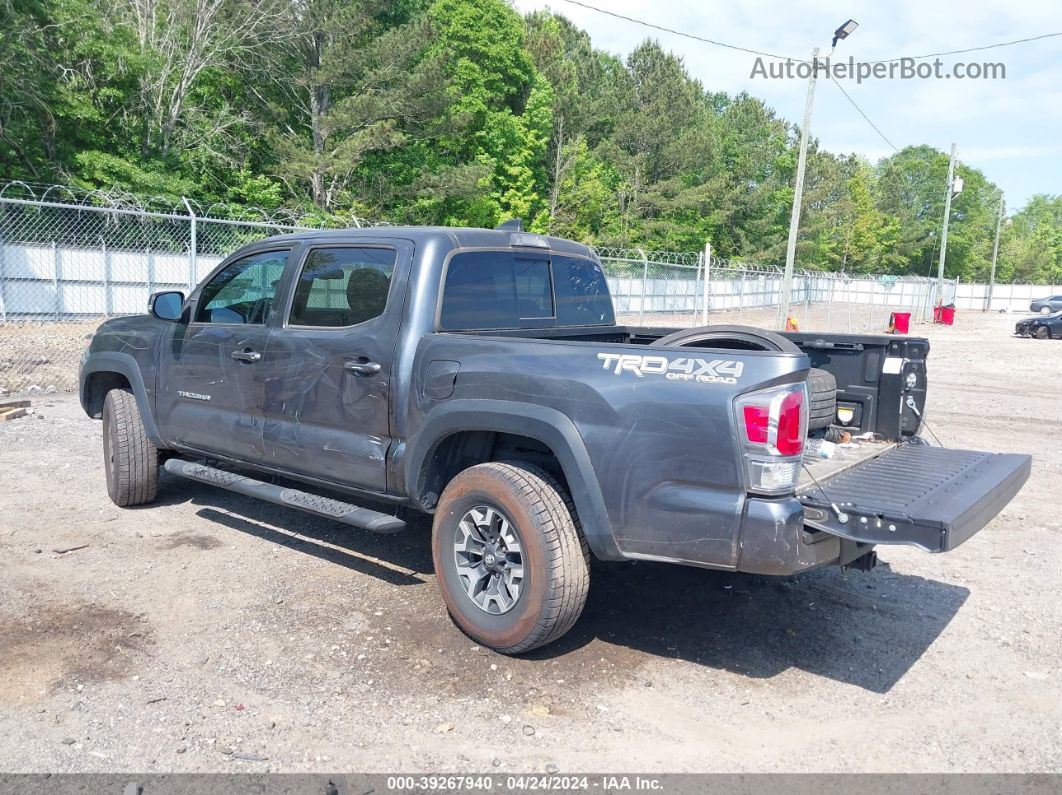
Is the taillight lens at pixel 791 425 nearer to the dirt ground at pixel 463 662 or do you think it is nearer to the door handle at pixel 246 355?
the dirt ground at pixel 463 662

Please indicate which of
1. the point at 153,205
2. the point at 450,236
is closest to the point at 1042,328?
the point at 153,205

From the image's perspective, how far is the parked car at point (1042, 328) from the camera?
30156 millimetres

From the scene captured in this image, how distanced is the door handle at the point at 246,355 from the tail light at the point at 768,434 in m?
2.97

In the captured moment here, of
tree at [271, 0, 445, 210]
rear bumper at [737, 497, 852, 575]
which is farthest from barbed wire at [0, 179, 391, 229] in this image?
rear bumper at [737, 497, 852, 575]

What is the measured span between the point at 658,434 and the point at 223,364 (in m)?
3.04

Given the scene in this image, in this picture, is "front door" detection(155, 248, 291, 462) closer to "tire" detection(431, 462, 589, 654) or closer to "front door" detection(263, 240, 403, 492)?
"front door" detection(263, 240, 403, 492)

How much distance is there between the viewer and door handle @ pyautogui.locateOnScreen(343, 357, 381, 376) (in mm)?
4320

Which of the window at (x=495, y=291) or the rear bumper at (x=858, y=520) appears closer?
the rear bumper at (x=858, y=520)

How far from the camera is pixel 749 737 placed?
3295 millimetres

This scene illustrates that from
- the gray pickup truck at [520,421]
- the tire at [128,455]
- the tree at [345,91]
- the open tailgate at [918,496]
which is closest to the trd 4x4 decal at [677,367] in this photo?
the gray pickup truck at [520,421]

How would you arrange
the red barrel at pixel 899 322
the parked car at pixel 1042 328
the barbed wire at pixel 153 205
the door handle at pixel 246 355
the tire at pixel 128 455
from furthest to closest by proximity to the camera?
the parked car at pixel 1042 328 → the red barrel at pixel 899 322 → the barbed wire at pixel 153 205 → the tire at pixel 128 455 → the door handle at pixel 246 355

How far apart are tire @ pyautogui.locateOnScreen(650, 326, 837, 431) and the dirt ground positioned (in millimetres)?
1008

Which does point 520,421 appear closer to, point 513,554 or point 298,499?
point 513,554

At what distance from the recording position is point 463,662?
12.7 ft
